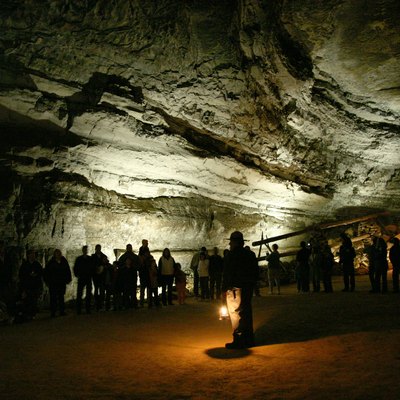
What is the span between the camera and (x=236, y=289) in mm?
6199

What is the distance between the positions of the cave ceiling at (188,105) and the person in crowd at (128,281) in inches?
126

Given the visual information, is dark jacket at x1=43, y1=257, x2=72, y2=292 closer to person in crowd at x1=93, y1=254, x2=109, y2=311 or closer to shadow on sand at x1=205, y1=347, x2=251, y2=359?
person in crowd at x1=93, y1=254, x2=109, y2=311

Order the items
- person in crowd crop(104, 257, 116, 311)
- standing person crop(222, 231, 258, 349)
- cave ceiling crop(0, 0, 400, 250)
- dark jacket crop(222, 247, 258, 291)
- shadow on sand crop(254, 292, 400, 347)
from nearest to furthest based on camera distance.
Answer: standing person crop(222, 231, 258, 349) < dark jacket crop(222, 247, 258, 291) < shadow on sand crop(254, 292, 400, 347) < cave ceiling crop(0, 0, 400, 250) < person in crowd crop(104, 257, 116, 311)

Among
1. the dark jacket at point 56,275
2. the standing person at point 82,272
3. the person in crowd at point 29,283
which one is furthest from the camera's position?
the standing person at point 82,272

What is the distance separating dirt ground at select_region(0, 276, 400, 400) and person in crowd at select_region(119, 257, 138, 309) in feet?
6.64

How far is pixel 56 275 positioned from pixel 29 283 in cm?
65

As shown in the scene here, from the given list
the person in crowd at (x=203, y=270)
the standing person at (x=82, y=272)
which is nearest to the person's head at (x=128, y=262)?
the standing person at (x=82, y=272)

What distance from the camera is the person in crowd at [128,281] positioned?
432 inches

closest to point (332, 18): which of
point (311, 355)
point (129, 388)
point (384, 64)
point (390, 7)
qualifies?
point (390, 7)

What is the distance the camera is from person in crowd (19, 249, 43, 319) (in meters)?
9.42

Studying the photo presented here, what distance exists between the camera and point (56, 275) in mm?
9953

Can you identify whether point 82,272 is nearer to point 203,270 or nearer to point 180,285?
point 180,285

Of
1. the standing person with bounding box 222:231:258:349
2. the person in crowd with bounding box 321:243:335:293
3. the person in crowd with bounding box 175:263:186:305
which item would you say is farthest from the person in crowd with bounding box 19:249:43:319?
the person in crowd with bounding box 321:243:335:293

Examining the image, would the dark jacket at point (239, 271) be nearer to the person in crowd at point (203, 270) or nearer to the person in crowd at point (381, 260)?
the person in crowd at point (381, 260)
